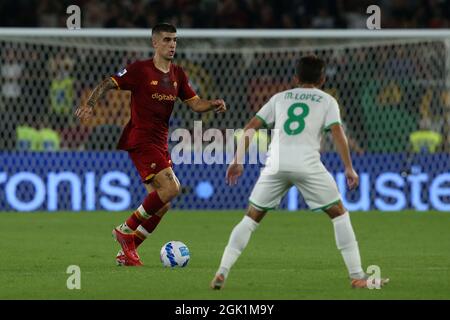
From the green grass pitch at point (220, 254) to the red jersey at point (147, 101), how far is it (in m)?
1.07

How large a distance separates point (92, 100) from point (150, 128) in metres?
0.60

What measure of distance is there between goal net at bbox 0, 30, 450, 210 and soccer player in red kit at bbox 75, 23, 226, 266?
17.9 feet

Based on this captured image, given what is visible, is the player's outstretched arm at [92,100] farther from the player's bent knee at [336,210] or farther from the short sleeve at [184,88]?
the player's bent knee at [336,210]

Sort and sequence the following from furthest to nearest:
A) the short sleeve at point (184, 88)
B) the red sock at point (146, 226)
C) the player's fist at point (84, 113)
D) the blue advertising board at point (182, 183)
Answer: the blue advertising board at point (182, 183)
the short sleeve at point (184, 88)
the red sock at point (146, 226)
the player's fist at point (84, 113)

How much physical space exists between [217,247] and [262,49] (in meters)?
6.60

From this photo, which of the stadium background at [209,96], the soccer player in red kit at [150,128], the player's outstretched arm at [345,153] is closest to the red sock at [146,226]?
the soccer player in red kit at [150,128]

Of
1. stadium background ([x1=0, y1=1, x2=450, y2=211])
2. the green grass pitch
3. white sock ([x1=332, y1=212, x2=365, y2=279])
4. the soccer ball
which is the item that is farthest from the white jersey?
stadium background ([x1=0, y1=1, x2=450, y2=211])

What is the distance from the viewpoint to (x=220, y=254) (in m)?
11.4

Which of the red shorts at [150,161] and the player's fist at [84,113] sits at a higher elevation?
the player's fist at [84,113]

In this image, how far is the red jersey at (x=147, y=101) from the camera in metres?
10.5

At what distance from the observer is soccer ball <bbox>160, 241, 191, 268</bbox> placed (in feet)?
32.9

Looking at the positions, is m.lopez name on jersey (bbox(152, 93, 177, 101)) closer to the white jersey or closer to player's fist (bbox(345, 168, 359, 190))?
the white jersey

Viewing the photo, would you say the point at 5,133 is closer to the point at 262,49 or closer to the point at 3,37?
the point at 3,37

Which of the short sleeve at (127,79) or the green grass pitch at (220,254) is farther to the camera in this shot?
the short sleeve at (127,79)
